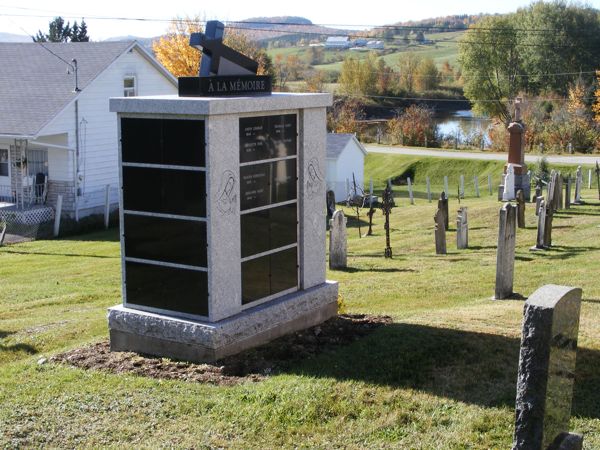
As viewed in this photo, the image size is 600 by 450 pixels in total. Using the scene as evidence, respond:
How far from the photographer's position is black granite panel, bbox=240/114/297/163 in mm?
9602

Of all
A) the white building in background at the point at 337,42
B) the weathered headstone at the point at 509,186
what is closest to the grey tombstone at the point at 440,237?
the weathered headstone at the point at 509,186

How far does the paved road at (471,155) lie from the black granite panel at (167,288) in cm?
3946

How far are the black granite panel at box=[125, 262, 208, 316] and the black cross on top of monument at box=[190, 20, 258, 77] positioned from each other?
2335 mm

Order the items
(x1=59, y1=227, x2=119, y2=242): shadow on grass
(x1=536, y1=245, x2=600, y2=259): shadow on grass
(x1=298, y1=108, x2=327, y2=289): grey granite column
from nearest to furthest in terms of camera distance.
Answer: (x1=298, y1=108, x2=327, y2=289): grey granite column
(x1=536, y1=245, x2=600, y2=259): shadow on grass
(x1=59, y1=227, x2=119, y2=242): shadow on grass

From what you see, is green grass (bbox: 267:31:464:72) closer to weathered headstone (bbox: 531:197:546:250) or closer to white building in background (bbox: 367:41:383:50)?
white building in background (bbox: 367:41:383:50)

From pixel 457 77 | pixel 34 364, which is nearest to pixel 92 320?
pixel 34 364

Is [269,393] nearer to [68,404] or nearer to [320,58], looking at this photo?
[68,404]

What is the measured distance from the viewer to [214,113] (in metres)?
9.00

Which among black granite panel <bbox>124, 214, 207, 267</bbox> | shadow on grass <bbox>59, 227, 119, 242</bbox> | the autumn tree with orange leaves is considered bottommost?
shadow on grass <bbox>59, 227, 119, 242</bbox>

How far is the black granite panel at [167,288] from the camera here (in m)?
9.42

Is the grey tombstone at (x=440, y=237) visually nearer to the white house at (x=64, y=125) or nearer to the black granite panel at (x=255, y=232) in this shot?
the black granite panel at (x=255, y=232)

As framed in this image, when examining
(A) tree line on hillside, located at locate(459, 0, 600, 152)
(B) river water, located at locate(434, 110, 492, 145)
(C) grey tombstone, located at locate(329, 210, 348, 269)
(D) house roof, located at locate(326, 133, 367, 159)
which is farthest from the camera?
(A) tree line on hillside, located at locate(459, 0, 600, 152)

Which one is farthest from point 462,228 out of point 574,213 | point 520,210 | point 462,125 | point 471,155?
point 462,125


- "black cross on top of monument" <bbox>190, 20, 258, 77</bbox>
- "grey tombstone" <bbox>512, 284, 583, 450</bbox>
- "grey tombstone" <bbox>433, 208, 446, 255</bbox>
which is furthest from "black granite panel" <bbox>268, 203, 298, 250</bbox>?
"grey tombstone" <bbox>433, 208, 446, 255</bbox>
